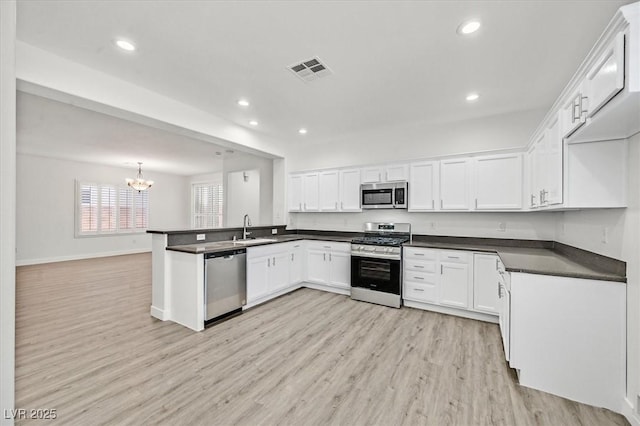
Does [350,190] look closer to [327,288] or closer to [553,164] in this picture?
[327,288]

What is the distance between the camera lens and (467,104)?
11.6 ft

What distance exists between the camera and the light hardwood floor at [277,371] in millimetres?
1837

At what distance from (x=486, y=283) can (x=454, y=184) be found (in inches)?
56.6

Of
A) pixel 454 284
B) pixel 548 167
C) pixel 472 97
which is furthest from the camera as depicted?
pixel 454 284

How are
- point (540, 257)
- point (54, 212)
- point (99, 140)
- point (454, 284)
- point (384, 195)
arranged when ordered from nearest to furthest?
1. point (540, 257)
2. point (454, 284)
3. point (384, 195)
4. point (99, 140)
5. point (54, 212)

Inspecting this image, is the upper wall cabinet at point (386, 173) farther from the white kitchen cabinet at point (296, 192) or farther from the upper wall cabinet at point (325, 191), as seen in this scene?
the white kitchen cabinet at point (296, 192)

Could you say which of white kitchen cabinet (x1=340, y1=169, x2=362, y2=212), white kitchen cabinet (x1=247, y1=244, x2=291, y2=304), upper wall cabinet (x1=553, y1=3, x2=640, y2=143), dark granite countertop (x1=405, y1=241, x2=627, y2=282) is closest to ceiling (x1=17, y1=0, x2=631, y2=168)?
upper wall cabinet (x1=553, y1=3, x2=640, y2=143)

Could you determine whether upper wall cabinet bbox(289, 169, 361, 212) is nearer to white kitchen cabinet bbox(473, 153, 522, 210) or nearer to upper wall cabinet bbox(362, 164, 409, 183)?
upper wall cabinet bbox(362, 164, 409, 183)

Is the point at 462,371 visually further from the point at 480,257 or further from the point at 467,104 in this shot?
the point at 467,104

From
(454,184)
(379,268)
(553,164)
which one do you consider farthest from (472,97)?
(379,268)

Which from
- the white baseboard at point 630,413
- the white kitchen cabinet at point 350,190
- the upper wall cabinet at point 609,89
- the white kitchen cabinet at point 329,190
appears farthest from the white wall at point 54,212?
the white baseboard at point 630,413

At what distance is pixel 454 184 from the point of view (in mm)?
3906

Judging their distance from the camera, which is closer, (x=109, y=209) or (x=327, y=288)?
(x=327, y=288)

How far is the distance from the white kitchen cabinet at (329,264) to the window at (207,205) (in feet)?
18.5
